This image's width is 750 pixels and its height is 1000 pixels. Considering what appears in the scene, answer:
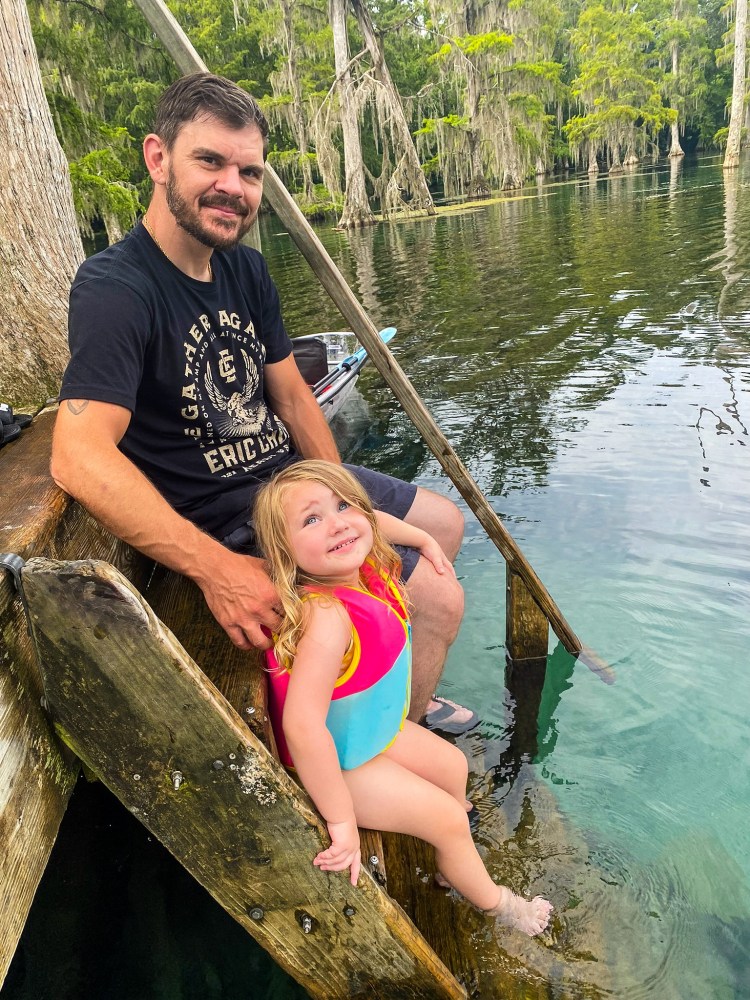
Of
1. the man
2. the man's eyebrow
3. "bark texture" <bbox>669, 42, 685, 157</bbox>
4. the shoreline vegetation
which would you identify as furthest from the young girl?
"bark texture" <bbox>669, 42, 685, 157</bbox>

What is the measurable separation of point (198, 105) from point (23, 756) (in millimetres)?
1821

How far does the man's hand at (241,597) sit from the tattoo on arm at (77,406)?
0.51m

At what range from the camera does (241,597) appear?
1881 mm

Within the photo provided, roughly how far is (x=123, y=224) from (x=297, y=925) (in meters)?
9.12

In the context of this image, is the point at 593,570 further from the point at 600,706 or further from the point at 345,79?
the point at 345,79

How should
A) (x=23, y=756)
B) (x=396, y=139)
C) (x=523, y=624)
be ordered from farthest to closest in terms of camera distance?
(x=396, y=139) → (x=523, y=624) → (x=23, y=756)

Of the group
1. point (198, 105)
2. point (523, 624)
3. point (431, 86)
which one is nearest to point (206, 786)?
point (198, 105)

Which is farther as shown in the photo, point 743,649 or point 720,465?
point 720,465

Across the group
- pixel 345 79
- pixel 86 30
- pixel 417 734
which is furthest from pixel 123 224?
pixel 345 79

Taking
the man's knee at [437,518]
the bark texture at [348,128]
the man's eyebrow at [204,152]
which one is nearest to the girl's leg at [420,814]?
the man's knee at [437,518]

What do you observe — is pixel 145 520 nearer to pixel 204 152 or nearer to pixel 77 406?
pixel 77 406

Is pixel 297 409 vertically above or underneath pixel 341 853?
above

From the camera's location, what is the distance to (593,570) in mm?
4086

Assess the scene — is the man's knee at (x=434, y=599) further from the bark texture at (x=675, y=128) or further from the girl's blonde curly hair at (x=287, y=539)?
the bark texture at (x=675, y=128)
